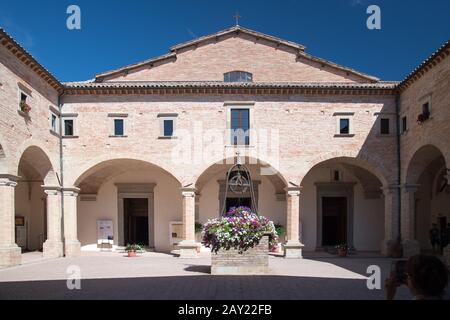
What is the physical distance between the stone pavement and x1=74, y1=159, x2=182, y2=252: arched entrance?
480 cm

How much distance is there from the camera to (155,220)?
63.1 ft

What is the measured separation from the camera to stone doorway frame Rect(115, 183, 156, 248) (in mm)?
19219

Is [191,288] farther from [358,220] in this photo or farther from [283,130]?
[358,220]

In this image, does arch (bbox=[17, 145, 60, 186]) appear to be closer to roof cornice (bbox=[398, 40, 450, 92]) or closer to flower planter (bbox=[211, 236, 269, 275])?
flower planter (bbox=[211, 236, 269, 275])

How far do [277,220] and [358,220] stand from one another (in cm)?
464

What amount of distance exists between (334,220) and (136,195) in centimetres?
1173

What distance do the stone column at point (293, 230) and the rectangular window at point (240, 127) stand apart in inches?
128

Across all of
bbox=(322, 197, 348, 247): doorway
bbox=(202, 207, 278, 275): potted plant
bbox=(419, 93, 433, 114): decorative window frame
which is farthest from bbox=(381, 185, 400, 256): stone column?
bbox=(202, 207, 278, 275): potted plant

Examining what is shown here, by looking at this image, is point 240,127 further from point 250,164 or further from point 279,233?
point 279,233

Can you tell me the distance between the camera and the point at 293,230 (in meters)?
16.1

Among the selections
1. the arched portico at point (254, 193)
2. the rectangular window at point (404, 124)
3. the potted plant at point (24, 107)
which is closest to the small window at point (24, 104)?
the potted plant at point (24, 107)

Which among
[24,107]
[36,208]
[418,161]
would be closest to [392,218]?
[418,161]
